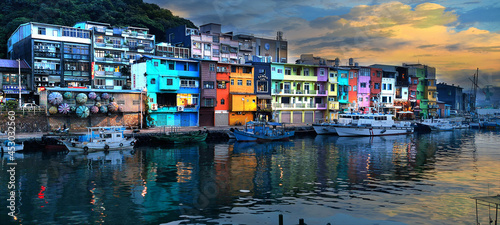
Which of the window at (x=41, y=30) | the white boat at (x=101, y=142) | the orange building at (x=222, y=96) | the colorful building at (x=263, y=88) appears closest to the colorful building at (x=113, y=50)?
the window at (x=41, y=30)

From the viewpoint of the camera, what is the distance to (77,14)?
72.2 m

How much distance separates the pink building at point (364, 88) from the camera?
82.2m

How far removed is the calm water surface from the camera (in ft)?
58.5

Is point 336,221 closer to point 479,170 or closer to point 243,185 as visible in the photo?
point 243,185

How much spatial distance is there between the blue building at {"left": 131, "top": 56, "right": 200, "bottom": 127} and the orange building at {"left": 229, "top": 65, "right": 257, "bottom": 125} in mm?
6408

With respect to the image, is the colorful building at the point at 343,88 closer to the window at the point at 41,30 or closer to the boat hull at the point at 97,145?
the boat hull at the point at 97,145

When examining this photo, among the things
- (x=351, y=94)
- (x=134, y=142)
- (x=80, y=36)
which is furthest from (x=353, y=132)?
(x=80, y=36)

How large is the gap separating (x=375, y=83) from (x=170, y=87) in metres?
50.2

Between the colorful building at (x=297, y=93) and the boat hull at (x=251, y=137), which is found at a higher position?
the colorful building at (x=297, y=93)

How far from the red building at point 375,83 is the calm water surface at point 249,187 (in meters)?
45.8

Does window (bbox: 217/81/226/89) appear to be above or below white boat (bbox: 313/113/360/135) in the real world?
above

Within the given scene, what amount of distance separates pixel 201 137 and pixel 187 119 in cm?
1145

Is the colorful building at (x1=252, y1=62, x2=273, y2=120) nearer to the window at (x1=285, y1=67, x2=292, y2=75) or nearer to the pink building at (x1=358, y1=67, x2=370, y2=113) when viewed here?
the window at (x1=285, y1=67, x2=292, y2=75)

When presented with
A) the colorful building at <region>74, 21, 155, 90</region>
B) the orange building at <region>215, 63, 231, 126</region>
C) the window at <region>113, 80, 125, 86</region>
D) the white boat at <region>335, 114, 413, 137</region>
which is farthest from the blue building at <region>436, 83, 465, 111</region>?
the window at <region>113, 80, 125, 86</region>
